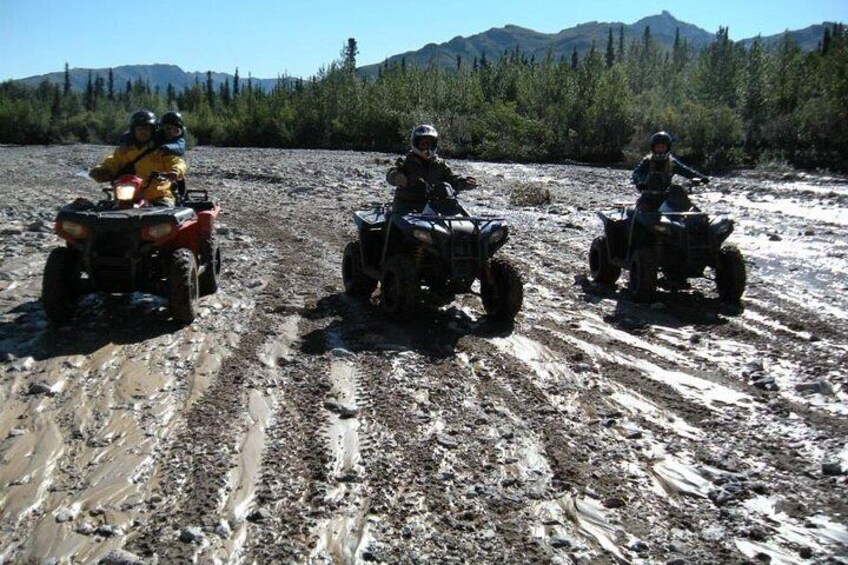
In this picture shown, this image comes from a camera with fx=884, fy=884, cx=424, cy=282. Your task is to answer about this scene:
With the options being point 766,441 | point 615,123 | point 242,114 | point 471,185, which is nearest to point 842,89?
point 615,123

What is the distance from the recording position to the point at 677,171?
33.9 feet

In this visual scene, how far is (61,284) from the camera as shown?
23.4 feet

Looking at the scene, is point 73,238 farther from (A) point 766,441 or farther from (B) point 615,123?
(B) point 615,123

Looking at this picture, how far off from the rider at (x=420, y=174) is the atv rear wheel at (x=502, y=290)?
876 millimetres

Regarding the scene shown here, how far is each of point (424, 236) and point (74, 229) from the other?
9.36ft

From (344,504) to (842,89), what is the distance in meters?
35.1

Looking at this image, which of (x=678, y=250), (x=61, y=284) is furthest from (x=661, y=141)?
(x=61, y=284)

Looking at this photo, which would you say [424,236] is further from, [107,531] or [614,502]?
[107,531]

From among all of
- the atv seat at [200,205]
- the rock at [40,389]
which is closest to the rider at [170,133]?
the atv seat at [200,205]

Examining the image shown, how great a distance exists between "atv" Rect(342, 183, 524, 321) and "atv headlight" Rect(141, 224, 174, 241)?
1.94m

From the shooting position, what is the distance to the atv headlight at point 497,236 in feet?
25.4

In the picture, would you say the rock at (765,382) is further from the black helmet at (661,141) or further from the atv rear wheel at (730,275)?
the black helmet at (661,141)

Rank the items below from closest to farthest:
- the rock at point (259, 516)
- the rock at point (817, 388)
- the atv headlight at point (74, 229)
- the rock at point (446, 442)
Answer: the rock at point (259, 516) < the rock at point (446, 442) < the rock at point (817, 388) < the atv headlight at point (74, 229)

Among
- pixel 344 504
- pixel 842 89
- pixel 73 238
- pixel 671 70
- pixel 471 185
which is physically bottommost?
pixel 344 504
